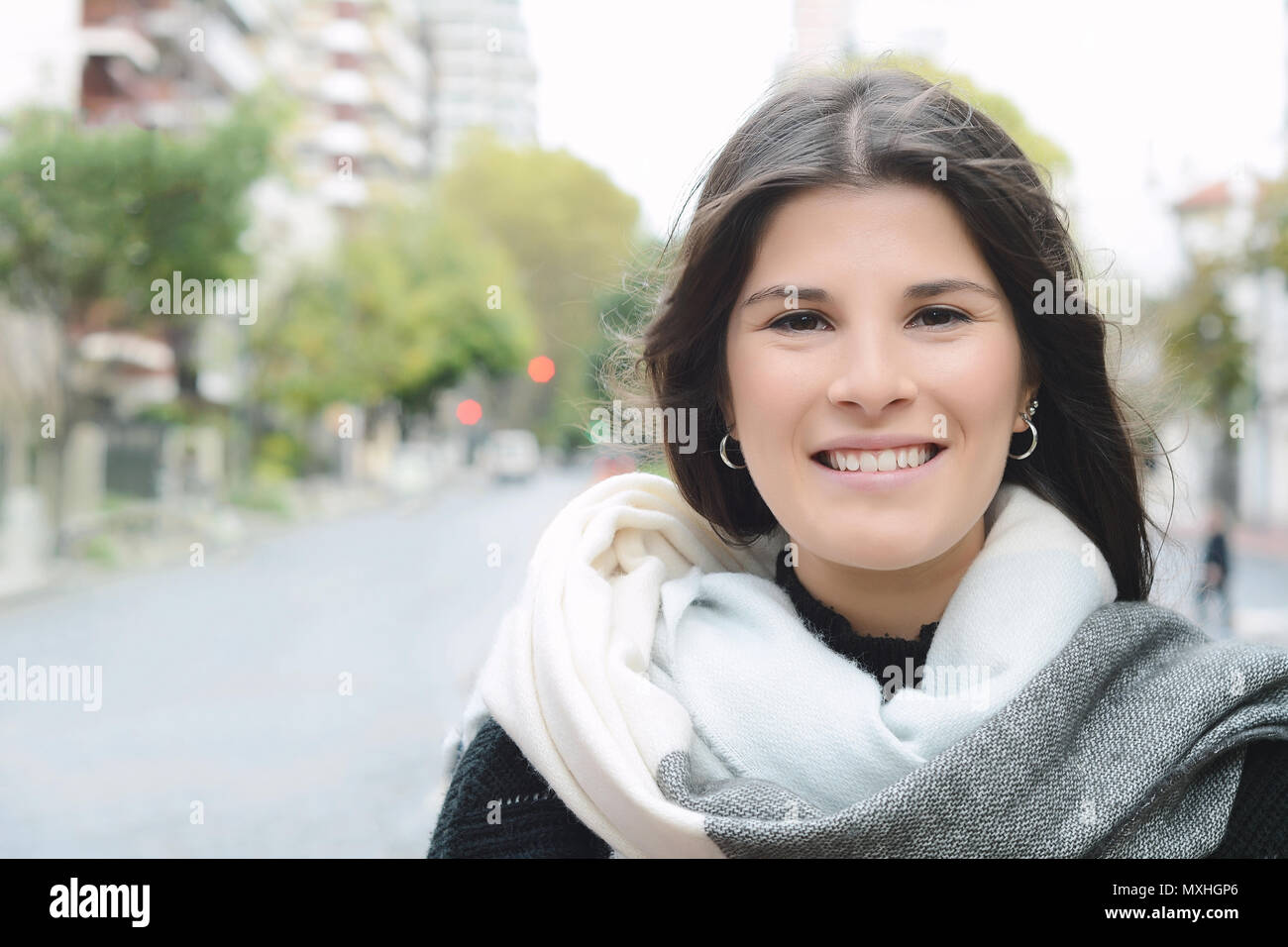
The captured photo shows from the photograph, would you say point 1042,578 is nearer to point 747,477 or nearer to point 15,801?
point 747,477

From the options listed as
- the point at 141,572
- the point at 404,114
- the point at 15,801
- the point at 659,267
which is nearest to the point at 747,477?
the point at 659,267

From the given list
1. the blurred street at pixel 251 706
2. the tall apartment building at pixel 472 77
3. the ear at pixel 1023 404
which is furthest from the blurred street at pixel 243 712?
the tall apartment building at pixel 472 77

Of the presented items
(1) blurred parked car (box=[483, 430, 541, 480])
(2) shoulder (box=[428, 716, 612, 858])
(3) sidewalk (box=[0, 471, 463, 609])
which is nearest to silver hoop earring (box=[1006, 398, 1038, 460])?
(2) shoulder (box=[428, 716, 612, 858])

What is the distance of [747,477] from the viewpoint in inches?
65.6

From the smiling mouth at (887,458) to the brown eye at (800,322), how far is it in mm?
137

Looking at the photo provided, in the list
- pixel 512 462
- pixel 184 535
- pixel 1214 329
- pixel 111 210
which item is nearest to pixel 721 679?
pixel 111 210

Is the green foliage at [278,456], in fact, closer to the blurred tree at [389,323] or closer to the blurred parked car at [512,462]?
the blurred tree at [389,323]

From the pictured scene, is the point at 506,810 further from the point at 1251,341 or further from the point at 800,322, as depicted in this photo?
the point at 1251,341

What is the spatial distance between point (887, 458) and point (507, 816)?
0.58m

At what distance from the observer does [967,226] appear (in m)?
1.37

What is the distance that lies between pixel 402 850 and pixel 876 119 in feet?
16.2

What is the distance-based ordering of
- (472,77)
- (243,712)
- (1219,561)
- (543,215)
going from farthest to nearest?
(472,77) < (543,215) < (243,712) < (1219,561)

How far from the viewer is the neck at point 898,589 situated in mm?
1531

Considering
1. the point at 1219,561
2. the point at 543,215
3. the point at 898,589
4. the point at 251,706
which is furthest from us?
the point at 543,215
